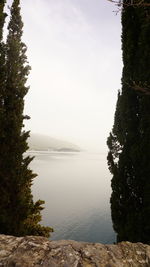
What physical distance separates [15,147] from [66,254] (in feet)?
22.9

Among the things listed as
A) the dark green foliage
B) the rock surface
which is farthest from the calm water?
the rock surface

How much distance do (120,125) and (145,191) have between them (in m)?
3.67

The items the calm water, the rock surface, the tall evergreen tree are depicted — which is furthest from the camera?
the calm water

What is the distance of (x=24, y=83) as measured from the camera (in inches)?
419

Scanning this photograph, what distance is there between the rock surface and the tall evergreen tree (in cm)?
536

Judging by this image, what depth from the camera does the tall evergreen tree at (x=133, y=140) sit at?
8.94 meters

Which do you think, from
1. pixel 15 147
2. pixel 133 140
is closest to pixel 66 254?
pixel 15 147

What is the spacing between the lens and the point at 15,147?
9.67m

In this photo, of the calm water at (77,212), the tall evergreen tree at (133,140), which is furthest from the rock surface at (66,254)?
the calm water at (77,212)

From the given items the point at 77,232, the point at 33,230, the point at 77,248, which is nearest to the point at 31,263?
the point at 77,248

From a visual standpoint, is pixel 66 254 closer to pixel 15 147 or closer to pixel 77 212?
pixel 15 147

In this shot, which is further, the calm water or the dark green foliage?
the calm water

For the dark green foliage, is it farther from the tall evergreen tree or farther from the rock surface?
the rock surface

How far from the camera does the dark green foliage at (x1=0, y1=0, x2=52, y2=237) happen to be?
902 centimetres
